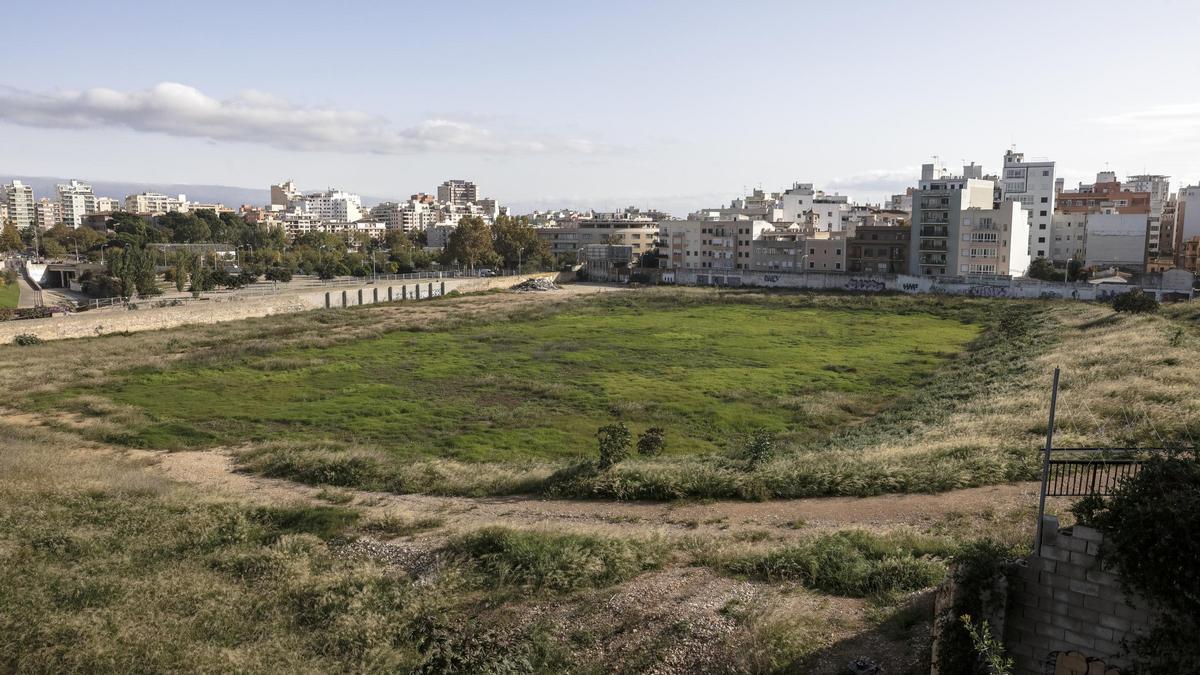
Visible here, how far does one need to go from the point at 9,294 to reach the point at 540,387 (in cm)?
7042

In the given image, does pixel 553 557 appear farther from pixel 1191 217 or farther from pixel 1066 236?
pixel 1066 236

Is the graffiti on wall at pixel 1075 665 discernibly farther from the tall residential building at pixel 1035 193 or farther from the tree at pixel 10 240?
the tree at pixel 10 240

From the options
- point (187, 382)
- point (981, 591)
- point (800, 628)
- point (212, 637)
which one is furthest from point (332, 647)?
point (187, 382)

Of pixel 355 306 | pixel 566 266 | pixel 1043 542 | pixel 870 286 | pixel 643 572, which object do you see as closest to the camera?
pixel 1043 542

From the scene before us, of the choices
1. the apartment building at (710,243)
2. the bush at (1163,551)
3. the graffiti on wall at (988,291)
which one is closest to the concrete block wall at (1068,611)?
the bush at (1163,551)

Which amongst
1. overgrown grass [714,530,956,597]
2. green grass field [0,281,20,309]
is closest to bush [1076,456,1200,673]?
overgrown grass [714,530,956,597]

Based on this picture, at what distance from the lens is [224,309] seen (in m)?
65.1

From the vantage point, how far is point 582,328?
210ft

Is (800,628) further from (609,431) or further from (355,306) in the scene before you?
(355,306)

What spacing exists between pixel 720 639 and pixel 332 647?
6.62 m

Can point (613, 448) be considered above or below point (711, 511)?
above

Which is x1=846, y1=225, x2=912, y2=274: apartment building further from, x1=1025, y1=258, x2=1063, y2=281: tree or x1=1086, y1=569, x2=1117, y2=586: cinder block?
x1=1086, y1=569, x2=1117, y2=586: cinder block

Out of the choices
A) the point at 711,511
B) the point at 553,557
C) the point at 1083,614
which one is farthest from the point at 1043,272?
the point at 1083,614

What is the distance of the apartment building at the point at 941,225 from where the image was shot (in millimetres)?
84000
